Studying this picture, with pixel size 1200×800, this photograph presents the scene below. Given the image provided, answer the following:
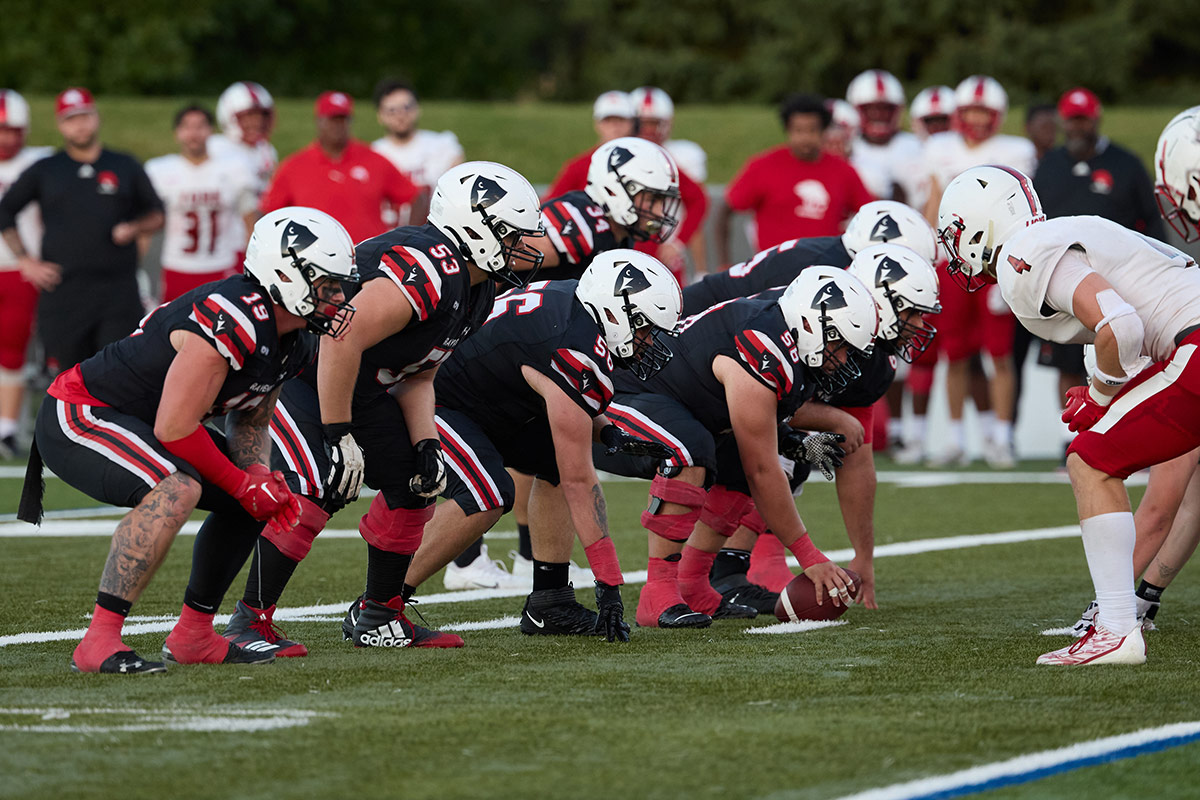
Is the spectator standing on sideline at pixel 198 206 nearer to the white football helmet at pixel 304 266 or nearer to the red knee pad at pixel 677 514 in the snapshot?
the red knee pad at pixel 677 514

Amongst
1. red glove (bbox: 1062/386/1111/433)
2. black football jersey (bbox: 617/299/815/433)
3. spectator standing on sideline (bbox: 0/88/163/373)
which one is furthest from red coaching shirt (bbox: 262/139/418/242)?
red glove (bbox: 1062/386/1111/433)

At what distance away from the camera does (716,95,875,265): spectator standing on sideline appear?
33.8 ft

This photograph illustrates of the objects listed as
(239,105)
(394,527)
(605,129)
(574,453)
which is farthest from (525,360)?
(239,105)

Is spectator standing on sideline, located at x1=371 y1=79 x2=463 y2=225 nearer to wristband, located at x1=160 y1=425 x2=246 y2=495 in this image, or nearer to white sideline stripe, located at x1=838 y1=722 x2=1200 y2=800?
wristband, located at x1=160 y1=425 x2=246 y2=495

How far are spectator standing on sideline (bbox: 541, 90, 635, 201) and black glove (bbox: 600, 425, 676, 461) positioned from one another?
3372 mm

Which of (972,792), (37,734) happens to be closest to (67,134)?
(37,734)

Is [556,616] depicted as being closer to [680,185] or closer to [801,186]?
[680,185]

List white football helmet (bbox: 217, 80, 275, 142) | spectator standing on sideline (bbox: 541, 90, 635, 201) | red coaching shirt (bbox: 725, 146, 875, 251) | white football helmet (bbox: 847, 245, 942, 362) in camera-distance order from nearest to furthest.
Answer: white football helmet (bbox: 847, 245, 942, 362) < spectator standing on sideline (bbox: 541, 90, 635, 201) < red coaching shirt (bbox: 725, 146, 875, 251) < white football helmet (bbox: 217, 80, 275, 142)

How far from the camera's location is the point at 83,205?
420 inches

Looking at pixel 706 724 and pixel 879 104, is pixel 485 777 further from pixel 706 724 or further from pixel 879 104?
pixel 879 104

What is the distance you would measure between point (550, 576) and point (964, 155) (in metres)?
6.58

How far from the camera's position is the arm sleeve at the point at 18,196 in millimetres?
10609

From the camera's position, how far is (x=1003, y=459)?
11.5m

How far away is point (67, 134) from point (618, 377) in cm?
567
